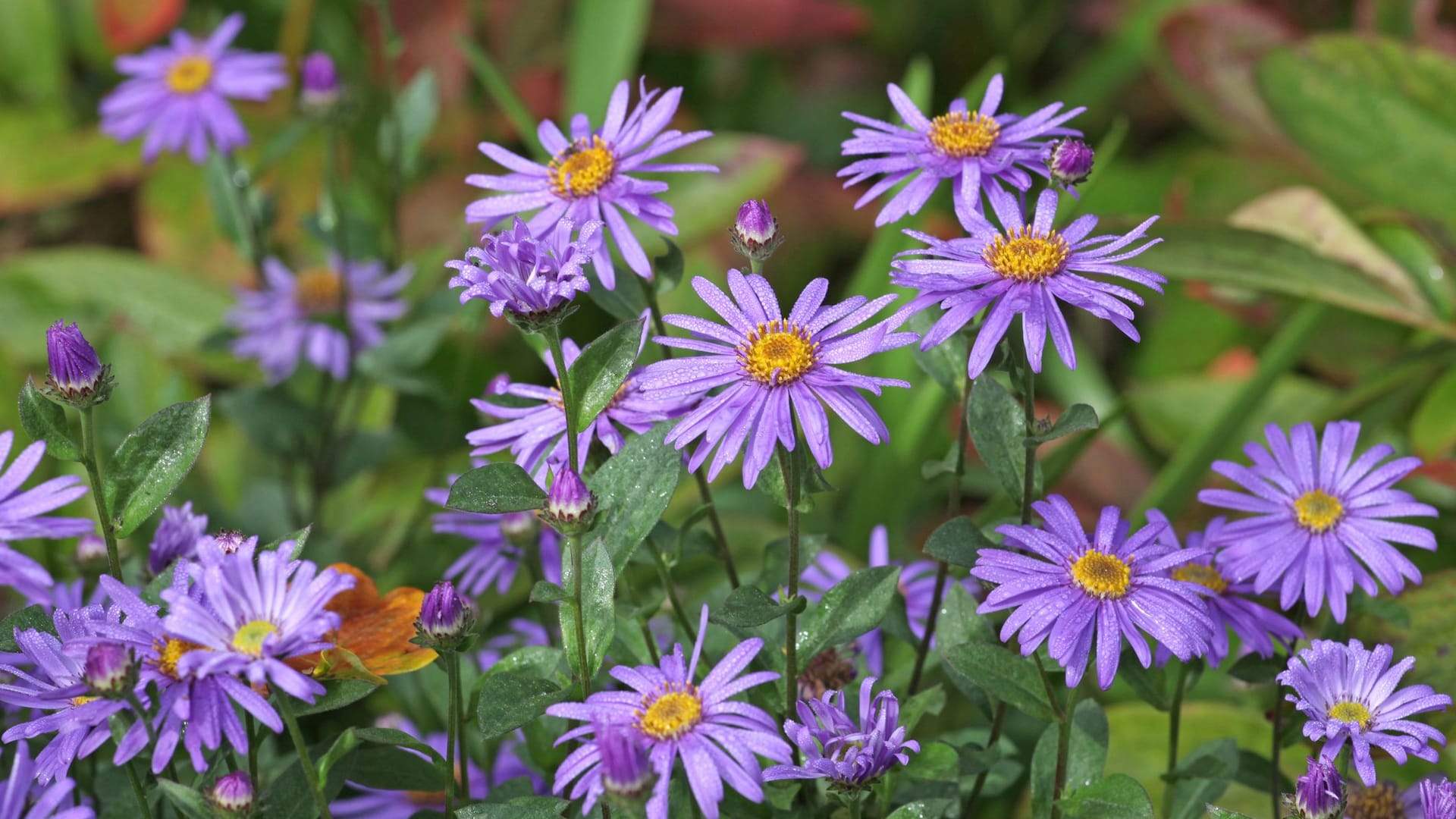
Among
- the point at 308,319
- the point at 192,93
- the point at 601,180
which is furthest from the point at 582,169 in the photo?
the point at 192,93

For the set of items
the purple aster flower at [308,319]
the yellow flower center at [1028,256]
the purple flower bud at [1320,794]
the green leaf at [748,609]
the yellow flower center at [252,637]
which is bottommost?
the yellow flower center at [252,637]

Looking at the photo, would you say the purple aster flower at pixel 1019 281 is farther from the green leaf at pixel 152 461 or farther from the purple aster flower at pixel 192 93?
the purple aster flower at pixel 192 93

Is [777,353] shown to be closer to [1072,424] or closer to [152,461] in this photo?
[1072,424]

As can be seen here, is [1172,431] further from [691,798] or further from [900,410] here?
[691,798]

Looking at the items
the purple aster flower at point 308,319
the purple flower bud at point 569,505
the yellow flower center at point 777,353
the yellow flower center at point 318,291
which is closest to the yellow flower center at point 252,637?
the purple flower bud at point 569,505

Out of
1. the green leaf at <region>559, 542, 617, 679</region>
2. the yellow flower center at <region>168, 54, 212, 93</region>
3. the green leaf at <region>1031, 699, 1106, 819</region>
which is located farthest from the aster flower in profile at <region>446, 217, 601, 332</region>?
the yellow flower center at <region>168, 54, 212, 93</region>

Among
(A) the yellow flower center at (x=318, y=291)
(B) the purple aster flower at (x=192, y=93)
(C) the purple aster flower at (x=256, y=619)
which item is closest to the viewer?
(C) the purple aster flower at (x=256, y=619)

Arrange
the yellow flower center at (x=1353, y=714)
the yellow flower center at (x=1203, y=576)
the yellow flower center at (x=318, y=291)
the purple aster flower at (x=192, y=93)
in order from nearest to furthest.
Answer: the yellow flower center at (x=1353, y=714) → the yellow flower center at (x=1203, y=576) → the purple aster flower at (x=192, y=93) → the yellow flower center at (x=318, y=291)
